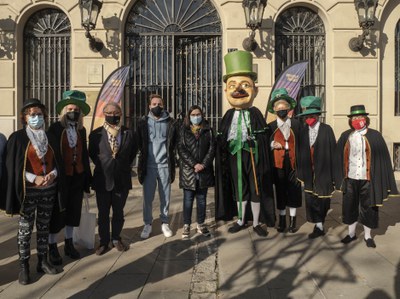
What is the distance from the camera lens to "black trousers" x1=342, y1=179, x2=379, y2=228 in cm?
499

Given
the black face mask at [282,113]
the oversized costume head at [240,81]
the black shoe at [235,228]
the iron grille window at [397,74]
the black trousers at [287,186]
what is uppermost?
the iron grille window at [397,74]

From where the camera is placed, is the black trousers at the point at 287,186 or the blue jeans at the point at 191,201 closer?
the blue jeans at the point at 191,201

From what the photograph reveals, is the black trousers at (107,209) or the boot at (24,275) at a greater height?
the black trousers at (107,209)

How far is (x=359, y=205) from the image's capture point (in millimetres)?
5164

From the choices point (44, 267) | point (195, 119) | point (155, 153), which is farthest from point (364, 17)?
point (44, 267)

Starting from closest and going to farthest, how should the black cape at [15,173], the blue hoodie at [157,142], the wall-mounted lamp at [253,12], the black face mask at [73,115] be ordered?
1. the black cape at [15,173]
2. the black face mask at [73,115]
3. the blue hoodie at [157,142]
4. the wall-mounted lamp at [253,12]

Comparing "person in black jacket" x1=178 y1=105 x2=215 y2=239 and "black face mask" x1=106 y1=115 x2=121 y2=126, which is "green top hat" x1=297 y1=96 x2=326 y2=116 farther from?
"black face mask" x1=106 y1=115 x2=121 y2=126

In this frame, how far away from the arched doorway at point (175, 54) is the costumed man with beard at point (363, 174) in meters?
5.66

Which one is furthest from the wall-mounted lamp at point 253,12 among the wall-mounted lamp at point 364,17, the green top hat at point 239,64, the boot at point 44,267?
the boot at point 44,267

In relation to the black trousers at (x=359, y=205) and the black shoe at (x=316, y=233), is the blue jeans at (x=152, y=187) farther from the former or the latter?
the black trousers at (x=359, y=205)

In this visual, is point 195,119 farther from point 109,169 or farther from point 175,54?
point 175,54

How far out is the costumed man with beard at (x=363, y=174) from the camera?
195 inches

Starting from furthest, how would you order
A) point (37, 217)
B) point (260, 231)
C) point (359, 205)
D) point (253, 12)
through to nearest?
point (253, 12) < point (260, 231) < point (359, 205) < point (37, 217)

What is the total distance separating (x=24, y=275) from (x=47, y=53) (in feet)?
27.0
